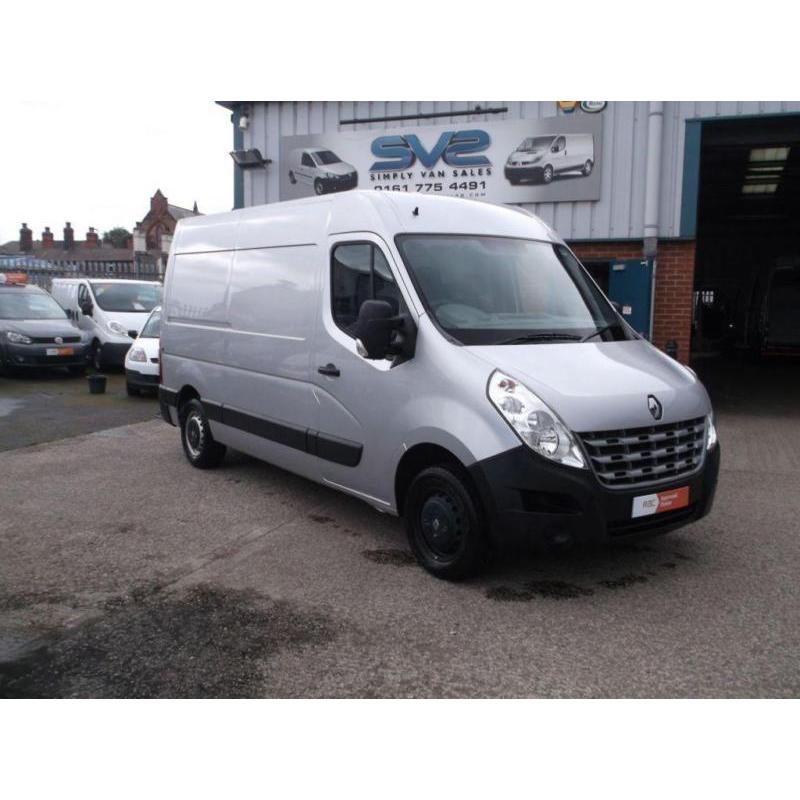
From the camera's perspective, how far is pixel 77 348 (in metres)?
14.8

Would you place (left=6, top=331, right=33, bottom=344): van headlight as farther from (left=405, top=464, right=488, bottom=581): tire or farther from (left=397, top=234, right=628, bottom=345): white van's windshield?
(left=405, top=464, right=488, bottom=581): tire

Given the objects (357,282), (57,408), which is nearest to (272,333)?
(357,282)

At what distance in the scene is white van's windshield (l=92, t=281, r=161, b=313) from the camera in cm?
1595

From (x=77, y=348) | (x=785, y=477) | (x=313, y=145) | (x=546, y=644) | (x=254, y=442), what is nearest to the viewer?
(x=546, y=644)

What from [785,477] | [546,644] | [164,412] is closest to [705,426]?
[546,644]

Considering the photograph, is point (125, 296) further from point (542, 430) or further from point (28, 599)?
point (542, 430)

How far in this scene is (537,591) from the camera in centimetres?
449

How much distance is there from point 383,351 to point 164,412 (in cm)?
401

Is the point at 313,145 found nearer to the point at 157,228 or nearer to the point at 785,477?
the point at 785,477

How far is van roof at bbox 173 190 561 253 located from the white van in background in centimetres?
949

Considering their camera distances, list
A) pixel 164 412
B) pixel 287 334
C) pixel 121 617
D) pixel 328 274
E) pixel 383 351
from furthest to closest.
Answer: pixel 164 412, pixel 287 334, pixel 328 274, pixel 383 351, pixel 121 617

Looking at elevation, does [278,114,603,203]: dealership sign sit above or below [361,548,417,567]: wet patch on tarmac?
above

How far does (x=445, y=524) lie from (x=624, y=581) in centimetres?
114

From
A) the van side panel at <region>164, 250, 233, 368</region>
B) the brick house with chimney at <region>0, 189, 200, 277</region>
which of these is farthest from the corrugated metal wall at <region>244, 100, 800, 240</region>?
the brick house with chimney at <region>0, 189, 200, 277</region>
